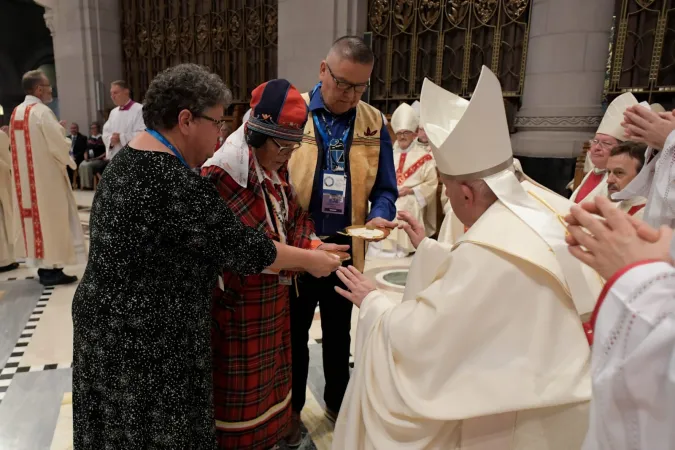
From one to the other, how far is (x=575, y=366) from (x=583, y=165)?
16.0 feet

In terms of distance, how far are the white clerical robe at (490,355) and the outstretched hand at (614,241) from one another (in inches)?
11.0

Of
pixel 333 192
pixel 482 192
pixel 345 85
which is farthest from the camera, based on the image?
A: pixel 333 192

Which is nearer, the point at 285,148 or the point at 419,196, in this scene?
the point at 285,148

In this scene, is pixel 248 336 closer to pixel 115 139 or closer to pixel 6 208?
pixel 6 208

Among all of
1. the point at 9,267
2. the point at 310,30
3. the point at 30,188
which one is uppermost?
the point at 310,30

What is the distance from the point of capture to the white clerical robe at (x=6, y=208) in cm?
493

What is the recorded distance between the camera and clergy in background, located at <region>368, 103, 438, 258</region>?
6.16 m

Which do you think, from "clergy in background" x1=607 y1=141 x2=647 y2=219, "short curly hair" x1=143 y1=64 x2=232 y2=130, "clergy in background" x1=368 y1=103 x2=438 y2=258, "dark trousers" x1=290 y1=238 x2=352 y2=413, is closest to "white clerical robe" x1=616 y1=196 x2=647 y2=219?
"clergy in background" x1=607 y1=141 x2=647 y2=219

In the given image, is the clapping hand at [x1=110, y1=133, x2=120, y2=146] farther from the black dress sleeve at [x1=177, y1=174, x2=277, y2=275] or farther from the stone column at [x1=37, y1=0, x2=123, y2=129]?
the black dress sleeve at [x1=177, y1=174, x2=277, y2=275]

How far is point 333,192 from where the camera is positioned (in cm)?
220

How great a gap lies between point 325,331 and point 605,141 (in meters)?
2.88

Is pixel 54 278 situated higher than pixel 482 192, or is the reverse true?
pixel 482 192

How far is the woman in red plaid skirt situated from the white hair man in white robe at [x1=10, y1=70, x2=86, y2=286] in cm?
339

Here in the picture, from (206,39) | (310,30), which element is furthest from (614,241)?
(206,39)
